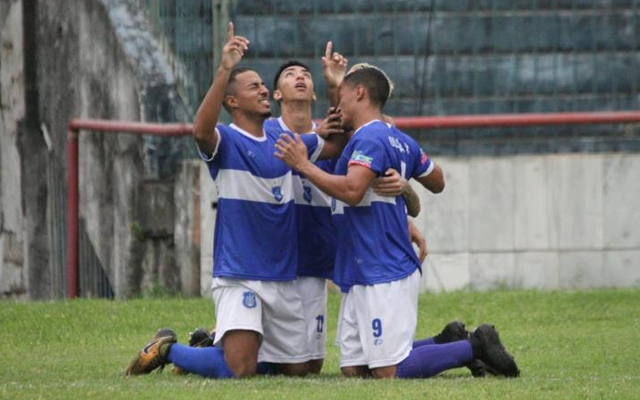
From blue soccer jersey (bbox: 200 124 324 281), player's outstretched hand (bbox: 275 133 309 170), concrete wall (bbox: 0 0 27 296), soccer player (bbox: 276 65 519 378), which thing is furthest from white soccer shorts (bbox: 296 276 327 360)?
concrete wall (bbox: 0 0 27 296)

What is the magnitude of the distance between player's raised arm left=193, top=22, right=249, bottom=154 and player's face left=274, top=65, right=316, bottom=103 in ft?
2.05

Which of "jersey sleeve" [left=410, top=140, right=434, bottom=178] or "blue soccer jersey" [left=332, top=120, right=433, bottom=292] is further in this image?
"jersey sleeve" [left=410, top=140, right=434, bottom=178]

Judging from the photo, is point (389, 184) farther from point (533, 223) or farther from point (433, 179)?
point (533, 223)

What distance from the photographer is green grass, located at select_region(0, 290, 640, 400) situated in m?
9.89

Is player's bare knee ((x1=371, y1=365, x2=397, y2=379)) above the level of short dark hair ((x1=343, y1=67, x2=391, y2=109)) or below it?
below

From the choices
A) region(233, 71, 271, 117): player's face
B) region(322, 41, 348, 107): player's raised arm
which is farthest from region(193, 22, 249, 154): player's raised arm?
region(322, 41, 348, 107): player's raised arm

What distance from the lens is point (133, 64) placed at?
55.5 feet

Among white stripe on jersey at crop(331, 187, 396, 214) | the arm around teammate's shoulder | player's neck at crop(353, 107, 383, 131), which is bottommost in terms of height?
white stripe on jersey at crop(331, 187, 396, 214)

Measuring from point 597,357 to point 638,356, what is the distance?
265mm

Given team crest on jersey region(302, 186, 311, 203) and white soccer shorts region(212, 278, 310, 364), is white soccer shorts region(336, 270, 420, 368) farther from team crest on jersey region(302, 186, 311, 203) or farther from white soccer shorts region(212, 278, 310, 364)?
team crest on jersey region(302, 186, 311, 203)

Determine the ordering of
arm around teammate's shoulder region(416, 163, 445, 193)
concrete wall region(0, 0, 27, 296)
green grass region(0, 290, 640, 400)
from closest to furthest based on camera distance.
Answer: green grass region(0, 290, 640, 400), arm around teammate's shoulder region(416, 163, 445, 193), concrete wall region(0, 0, 27, 296)

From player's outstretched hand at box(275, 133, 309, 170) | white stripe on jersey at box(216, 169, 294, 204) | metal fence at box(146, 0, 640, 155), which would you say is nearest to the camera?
player's outstretched hand at box(275, 133, 309, 170)

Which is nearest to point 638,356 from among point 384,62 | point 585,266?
point 585,266

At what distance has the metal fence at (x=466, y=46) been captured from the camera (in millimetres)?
16672
